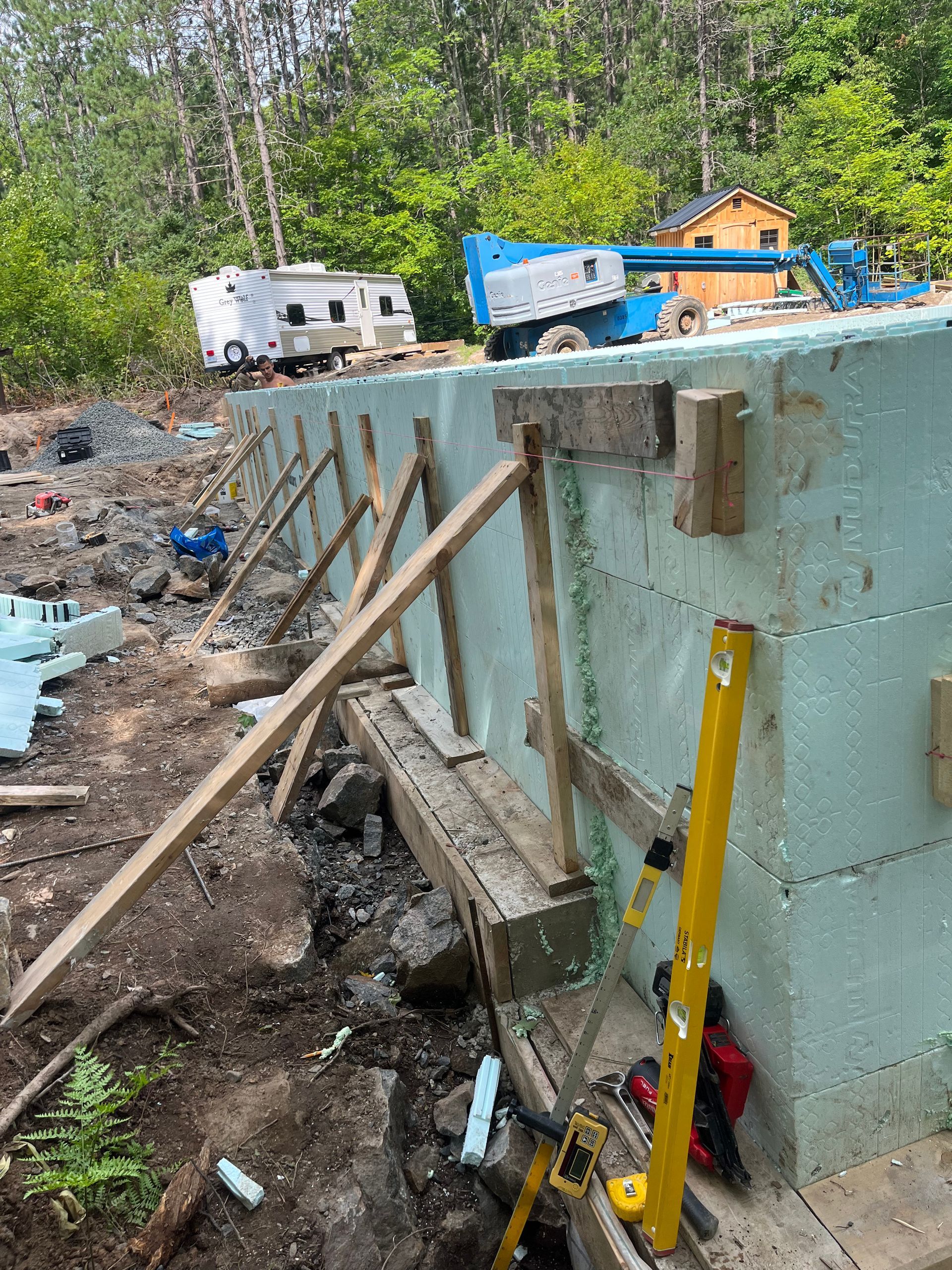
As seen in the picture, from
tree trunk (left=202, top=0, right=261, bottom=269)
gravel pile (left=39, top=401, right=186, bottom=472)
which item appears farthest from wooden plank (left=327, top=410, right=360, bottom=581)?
tree trunk (left=202, top=0, right=261, bottom=269)

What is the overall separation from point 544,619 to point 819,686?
1320 millimetres

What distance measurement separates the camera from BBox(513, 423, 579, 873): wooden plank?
3.24 meters

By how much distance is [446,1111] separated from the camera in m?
3.37

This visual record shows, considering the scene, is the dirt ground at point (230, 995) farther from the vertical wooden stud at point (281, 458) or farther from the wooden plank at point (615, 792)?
the vertical wooden stud at point (281, 458)

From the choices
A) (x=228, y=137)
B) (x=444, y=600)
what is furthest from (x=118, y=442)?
(x=228, y=137)

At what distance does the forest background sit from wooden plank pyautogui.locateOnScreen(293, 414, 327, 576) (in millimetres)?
27830

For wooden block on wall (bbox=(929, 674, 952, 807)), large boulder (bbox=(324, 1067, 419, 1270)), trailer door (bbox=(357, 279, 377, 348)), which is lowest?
large boulder (bbox=(324, 1067, 419, 1270))

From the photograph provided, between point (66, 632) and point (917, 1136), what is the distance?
754 cm

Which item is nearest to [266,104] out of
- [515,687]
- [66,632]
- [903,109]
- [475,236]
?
[903,109]

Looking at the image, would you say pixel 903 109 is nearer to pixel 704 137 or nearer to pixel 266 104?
pixel 704 137

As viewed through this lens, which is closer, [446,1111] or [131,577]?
[446,1111]

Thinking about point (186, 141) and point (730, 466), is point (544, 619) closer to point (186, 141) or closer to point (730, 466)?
point (730, 466)

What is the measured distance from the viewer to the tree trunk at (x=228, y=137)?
1341 inches

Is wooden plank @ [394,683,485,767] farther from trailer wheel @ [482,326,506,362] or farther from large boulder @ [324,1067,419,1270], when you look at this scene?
trailer wheel @ [482,326,506,362]
